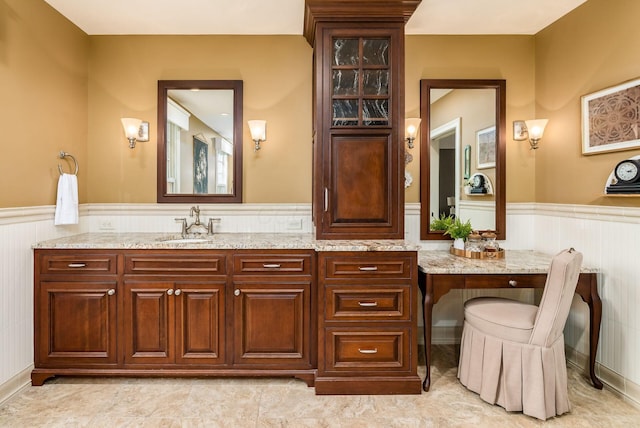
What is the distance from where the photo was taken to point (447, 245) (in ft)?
10.7

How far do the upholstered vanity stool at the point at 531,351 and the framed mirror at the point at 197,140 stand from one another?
84.0 inches

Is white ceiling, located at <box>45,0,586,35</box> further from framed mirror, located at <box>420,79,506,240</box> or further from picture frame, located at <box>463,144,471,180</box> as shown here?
picture frame, located at <box>463,144,471,180</box>

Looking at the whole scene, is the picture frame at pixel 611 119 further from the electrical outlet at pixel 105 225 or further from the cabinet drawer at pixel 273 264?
the electrical outlet at pixel 105 225

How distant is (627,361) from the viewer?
242 centimetres

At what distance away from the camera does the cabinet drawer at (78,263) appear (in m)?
2.56

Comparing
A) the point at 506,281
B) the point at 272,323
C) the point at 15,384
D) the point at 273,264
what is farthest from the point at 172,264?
the point at 506,281

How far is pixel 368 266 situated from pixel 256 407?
3.59ft

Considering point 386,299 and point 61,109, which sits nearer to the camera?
point 386,299

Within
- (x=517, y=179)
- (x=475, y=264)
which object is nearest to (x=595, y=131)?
(x=517, y=179)

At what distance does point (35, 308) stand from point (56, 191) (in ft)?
2.76

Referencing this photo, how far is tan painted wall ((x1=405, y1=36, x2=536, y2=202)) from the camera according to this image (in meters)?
3.23

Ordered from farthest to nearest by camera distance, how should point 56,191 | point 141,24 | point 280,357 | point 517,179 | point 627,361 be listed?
1. point 517,179
2. point 141,24
3. point 56,191
4. point 280,357
5. point 627,361

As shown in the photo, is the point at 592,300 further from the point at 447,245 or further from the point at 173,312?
the point at 173,312

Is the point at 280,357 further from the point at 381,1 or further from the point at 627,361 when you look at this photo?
the point at 381,1
